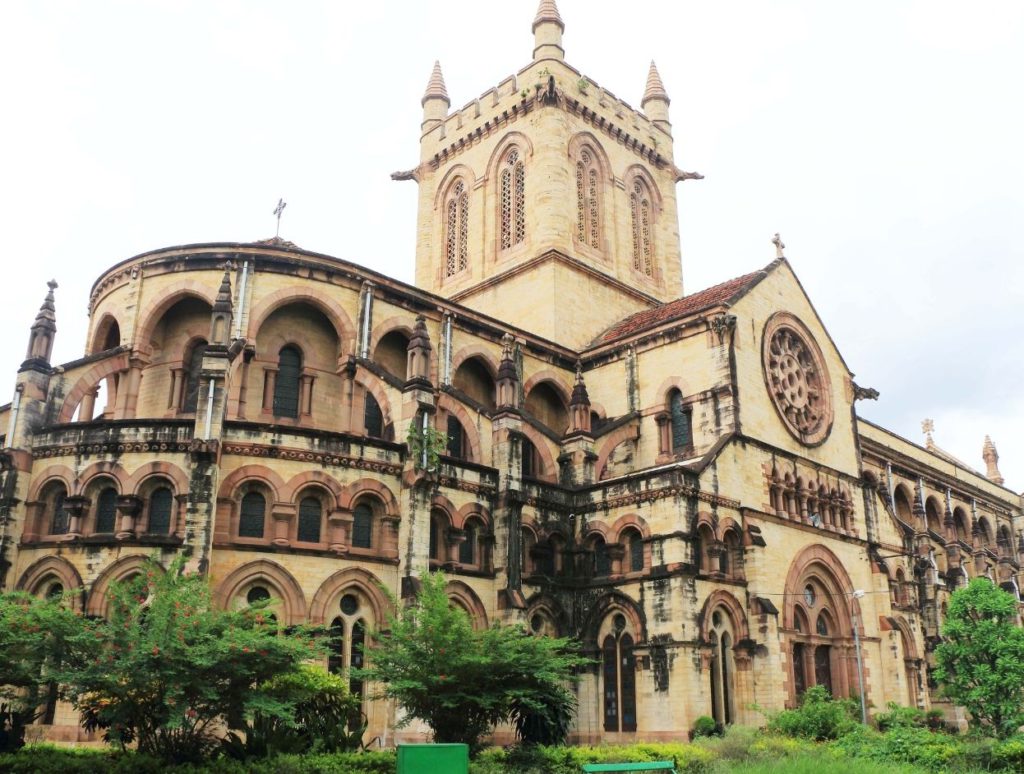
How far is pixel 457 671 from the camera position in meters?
23.0

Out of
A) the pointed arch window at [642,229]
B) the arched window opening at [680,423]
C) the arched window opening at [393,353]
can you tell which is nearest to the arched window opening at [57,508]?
the arched window opening at [393,353]

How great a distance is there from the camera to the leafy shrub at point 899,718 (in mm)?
32031

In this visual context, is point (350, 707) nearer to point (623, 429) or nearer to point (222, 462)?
point (222, 462)

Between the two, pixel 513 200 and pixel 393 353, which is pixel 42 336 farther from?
pixel 513 200

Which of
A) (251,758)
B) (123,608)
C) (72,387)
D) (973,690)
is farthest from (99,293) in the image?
(973,690)

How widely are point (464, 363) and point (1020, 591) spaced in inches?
1556

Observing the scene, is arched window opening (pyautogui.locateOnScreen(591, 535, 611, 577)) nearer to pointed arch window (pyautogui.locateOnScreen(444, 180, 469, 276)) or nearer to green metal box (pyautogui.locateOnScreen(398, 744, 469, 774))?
green metal box (pyautogui.locateOnScreen(398, 744, 469, 774))

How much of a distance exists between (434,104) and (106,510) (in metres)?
34.7

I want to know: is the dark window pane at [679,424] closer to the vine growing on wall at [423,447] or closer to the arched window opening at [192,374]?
the vine growing on wall at [423,447]

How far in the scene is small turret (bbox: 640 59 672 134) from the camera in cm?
5582

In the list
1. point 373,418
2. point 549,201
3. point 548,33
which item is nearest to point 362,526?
point 373,418

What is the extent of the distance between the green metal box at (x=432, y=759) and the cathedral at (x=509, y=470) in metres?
7.16

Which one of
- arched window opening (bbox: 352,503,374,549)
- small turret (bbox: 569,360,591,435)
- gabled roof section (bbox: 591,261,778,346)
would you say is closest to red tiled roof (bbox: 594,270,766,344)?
gabled roof section (bbox: 591,261,778,346)

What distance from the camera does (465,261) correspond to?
2021 inches
